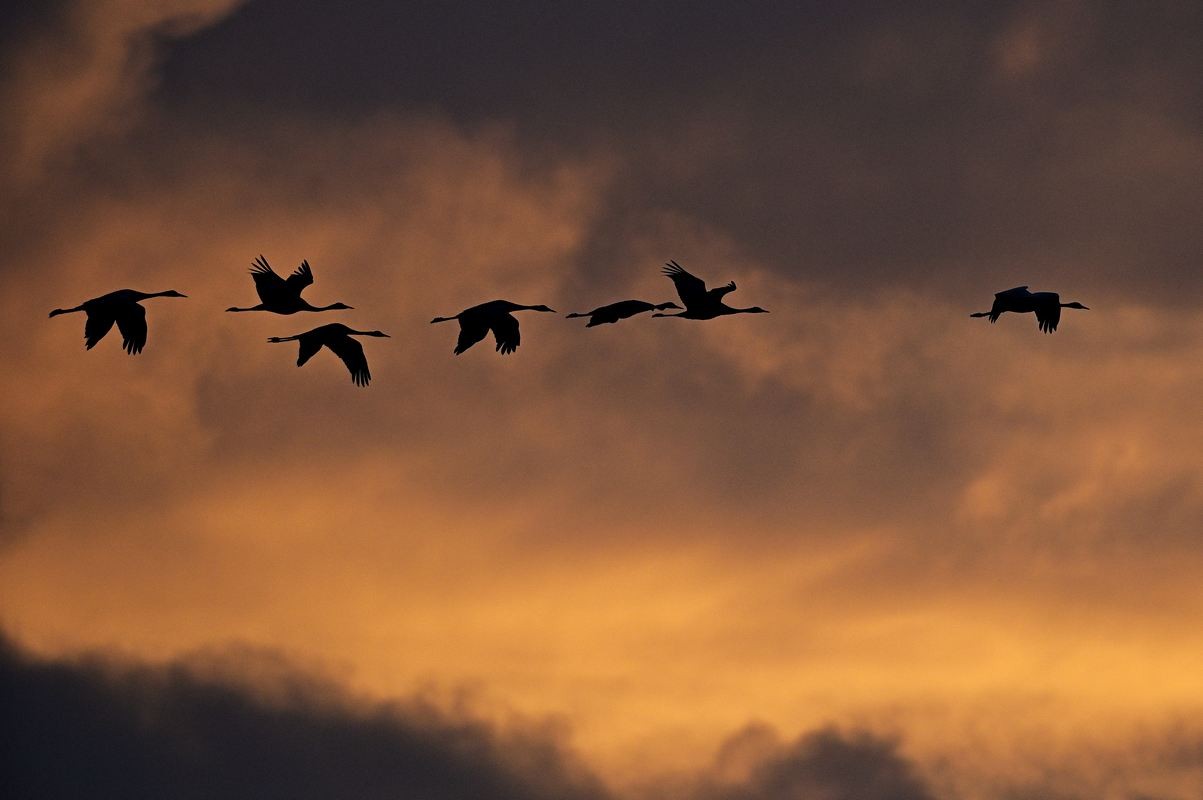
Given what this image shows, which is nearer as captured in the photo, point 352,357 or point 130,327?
point 130,327

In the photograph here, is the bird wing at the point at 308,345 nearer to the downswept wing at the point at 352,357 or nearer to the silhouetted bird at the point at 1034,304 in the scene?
the downswept wing at the point at 352,357

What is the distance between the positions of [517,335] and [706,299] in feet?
17.8

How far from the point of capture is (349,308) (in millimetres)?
64062

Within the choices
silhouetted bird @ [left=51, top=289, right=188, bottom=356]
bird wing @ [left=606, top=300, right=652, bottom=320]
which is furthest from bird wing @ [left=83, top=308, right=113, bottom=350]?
bird wing @ [left=606, top=300, right=652, bottom=320]

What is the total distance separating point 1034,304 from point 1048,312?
565mm

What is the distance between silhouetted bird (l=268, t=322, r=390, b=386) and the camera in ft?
206

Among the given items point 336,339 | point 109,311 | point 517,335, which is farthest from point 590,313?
point 109,311

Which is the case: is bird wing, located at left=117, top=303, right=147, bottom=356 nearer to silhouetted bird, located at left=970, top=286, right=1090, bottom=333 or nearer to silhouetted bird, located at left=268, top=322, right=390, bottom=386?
silhouetted bird, located at left=268, top=322, right=390, bottom=386

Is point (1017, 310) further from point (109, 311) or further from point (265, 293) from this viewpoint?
point (109, 311)

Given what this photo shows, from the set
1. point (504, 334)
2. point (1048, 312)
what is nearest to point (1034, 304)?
point (1048, 312)

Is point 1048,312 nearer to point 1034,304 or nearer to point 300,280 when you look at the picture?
point 1034,304

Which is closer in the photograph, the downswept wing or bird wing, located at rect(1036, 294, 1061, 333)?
bird wing, located at rect(1036, 294, 1061, 333)

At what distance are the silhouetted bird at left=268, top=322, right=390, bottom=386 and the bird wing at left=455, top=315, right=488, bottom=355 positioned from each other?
2.71 meters

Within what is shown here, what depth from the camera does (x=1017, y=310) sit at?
188 ft
